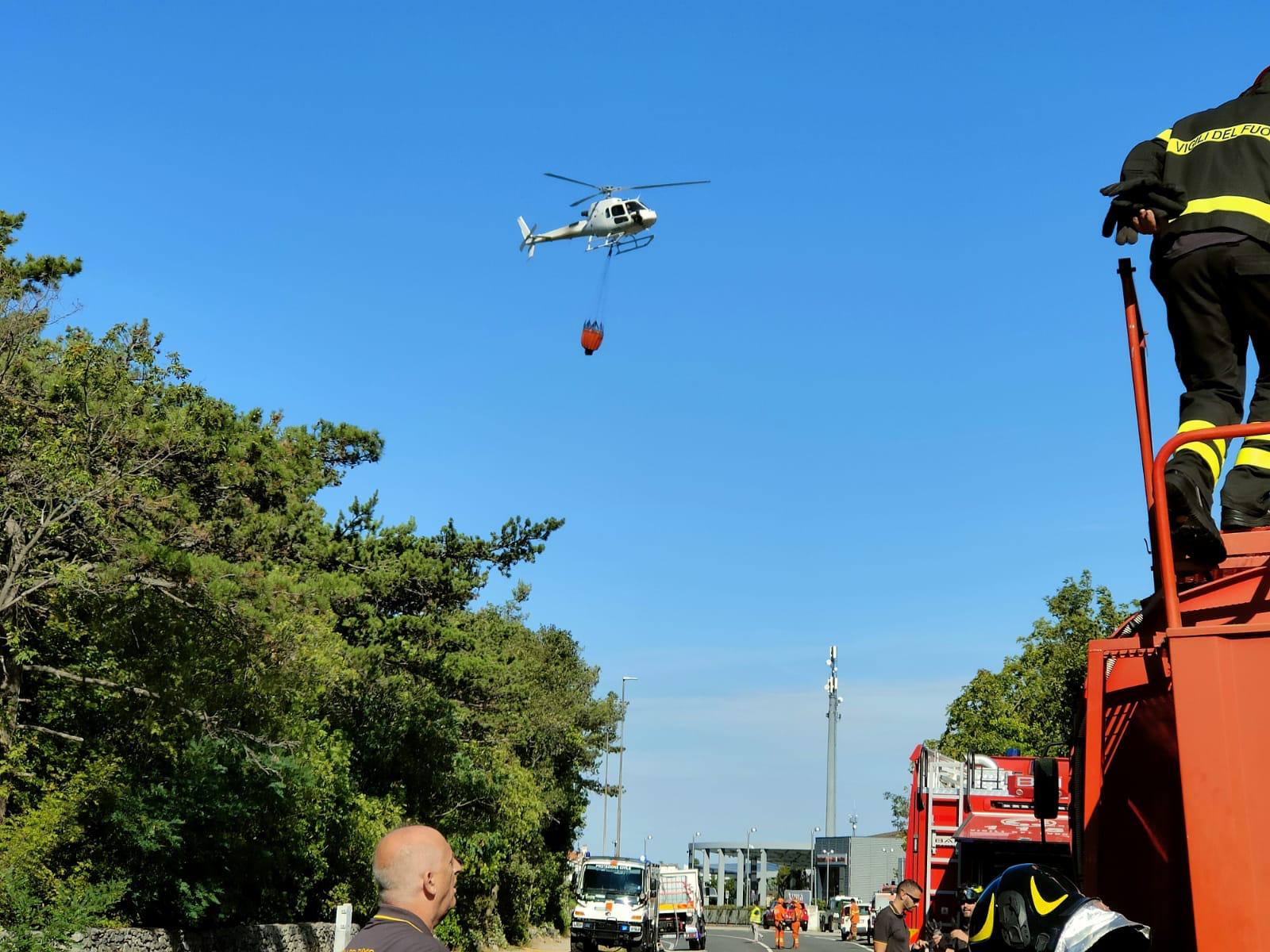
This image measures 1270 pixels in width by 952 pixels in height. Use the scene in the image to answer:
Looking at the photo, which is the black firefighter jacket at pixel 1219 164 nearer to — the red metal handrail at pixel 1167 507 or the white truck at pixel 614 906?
the red metal handrail at pixel 1167 507

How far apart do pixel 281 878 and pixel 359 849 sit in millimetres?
2105

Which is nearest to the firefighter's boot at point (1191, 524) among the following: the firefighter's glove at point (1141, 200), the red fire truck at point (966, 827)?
the firefighter's glove at point (1141, 200)

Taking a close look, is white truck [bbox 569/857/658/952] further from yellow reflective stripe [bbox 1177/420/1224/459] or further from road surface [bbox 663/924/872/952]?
yellow reflective stripe [bbox 1177/420/1224/459]

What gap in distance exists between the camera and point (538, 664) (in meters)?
50.1

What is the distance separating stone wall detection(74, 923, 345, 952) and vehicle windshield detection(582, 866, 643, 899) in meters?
11.8

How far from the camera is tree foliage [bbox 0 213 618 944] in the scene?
52.8 feet

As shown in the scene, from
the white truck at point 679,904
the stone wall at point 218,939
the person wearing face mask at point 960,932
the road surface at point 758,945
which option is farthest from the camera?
the white truck at point 679,904

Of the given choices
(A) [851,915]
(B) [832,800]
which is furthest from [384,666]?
(B) [832,800]

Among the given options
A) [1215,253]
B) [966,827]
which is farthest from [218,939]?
[1215,253]

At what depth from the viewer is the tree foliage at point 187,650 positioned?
16.1 m

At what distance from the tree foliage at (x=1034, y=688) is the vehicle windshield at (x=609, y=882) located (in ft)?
40.5

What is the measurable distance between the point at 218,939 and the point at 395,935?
774 inches

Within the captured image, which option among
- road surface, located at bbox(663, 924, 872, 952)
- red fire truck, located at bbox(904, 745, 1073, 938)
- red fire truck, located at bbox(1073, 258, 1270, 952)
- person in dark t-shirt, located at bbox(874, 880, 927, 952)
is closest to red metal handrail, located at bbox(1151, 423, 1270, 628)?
red fire truck, located at bbox(1073, 258, 1270, 952)

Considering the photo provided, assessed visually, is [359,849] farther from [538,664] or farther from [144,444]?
[538,664]
